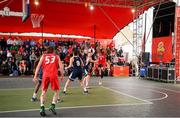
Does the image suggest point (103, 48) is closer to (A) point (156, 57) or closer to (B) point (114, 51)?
(B) point (114, 51)

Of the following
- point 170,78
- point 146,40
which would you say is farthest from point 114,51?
point 170,78

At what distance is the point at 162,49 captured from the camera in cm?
2428

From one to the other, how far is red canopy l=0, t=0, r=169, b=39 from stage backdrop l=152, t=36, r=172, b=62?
3.15 meters

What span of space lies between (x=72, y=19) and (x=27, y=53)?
4.72 metres

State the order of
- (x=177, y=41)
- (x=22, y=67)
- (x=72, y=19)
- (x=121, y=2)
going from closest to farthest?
(x=177, y=41) → (x=22, y=67) → (x=121, y=2) → (x=72, y=19)

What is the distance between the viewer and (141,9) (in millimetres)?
23828

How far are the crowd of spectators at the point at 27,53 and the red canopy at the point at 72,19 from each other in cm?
114

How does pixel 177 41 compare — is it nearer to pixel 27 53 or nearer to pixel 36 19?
pixel 36 19

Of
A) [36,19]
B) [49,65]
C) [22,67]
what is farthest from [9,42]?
[49,65]

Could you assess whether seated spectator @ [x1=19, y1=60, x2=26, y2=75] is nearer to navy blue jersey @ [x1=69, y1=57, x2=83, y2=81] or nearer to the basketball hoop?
the basketball hoop

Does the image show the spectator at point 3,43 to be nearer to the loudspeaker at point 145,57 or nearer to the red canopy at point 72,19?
the red canopy at point 72,19

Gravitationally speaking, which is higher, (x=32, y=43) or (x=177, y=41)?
(x=32, y=43)

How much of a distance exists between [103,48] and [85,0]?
281 inches

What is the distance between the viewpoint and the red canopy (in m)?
22.2
